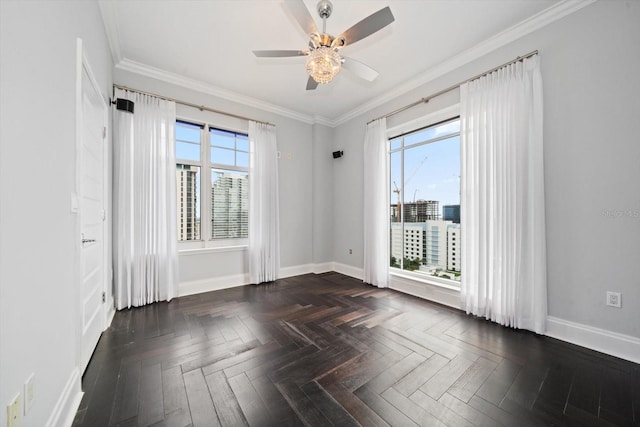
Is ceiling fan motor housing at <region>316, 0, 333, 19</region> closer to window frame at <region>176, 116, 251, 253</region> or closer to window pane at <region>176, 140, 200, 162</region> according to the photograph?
window frame at <region>176, 116, 251, 253</region>

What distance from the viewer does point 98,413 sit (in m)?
1.44

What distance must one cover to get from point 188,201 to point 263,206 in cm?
111

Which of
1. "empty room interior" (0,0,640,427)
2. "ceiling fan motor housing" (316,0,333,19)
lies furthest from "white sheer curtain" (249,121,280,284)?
"ceiling fan motor housing" (316,0,333,19)

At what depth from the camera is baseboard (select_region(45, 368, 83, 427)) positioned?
4.13ft

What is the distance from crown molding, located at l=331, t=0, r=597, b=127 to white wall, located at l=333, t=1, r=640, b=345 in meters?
0.06

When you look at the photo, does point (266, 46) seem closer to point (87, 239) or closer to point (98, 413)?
point (87, 239)

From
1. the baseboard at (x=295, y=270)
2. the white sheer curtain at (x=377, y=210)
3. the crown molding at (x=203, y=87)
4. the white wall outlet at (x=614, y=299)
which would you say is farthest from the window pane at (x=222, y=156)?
the white wall outlet at (x=614, y=299)

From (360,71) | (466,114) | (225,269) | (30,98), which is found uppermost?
(360,71)

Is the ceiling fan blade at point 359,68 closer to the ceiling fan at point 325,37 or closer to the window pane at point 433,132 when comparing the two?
the ceiling fan at point 325,37

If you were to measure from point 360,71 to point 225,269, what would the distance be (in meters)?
3.32

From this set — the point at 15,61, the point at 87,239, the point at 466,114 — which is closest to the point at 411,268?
the point at 466,114

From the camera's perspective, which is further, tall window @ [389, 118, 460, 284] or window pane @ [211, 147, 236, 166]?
window pane @ [211, 147, 236, 166]

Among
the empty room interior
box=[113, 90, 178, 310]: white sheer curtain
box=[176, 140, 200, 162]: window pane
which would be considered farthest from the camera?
box=[176, 140, 200, 162]: window pane

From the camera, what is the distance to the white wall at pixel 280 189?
3549mm
